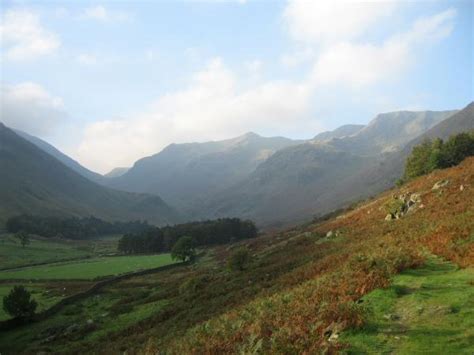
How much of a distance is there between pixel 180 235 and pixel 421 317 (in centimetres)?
13778

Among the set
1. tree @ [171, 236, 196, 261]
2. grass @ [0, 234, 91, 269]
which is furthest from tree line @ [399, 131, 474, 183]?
grass @ [0, 234, 91, 269]

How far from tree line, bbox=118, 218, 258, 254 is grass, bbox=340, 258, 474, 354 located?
427 feet

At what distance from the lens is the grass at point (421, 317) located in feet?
39.4

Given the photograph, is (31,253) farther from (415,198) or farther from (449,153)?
(415,198)

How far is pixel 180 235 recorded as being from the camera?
486 ft

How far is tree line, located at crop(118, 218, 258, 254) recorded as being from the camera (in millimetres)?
149500

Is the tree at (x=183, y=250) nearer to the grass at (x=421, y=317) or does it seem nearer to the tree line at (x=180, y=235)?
the tree line at (x=180, y=235)

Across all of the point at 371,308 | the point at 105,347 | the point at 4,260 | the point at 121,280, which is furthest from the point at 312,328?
the point at 4,260

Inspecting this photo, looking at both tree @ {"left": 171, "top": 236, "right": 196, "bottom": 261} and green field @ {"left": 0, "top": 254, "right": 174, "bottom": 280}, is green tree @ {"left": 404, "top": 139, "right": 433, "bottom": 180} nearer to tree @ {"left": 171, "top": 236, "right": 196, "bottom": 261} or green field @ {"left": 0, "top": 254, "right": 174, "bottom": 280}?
tree @ {"left": 171, "top": 236, "right": 196, "bottom": 261}

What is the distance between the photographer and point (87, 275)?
9406 cm

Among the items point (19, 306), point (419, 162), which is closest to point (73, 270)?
point (19, 306)

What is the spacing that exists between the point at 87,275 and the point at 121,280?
15.8 m

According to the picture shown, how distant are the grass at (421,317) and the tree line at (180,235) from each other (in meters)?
130

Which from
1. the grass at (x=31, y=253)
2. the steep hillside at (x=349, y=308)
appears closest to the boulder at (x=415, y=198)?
the steep hillside at (x=349, y=308)
